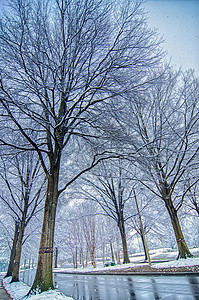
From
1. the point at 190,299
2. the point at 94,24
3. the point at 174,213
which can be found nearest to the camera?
the point at 190,299

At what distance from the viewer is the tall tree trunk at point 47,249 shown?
4.55m

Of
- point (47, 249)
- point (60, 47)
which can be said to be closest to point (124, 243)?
point (47, 249)

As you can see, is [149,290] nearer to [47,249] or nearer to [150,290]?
[150,290]

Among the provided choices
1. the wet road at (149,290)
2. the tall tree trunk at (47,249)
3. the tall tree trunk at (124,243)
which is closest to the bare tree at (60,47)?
the tall tree trunk at (47,249)

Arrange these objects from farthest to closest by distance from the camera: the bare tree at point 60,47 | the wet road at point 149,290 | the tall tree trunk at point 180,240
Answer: the tall tree trunk at point 180,240
the bare tree at point 60,47
the wet road at point 149,290

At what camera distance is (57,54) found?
19.1 ft

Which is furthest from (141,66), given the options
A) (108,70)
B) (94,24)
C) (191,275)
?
(191,275)

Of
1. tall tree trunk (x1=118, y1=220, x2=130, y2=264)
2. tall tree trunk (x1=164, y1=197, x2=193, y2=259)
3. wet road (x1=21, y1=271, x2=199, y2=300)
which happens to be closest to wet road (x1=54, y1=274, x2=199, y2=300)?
wet road (x1=21, y1=271, x2=199, y2=300)

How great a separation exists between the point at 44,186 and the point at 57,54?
849 centimetres

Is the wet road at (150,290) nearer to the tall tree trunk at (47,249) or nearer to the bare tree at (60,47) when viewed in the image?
the tall tree trunk at (47,249)

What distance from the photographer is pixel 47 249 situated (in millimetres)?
4965

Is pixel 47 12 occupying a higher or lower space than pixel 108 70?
higher

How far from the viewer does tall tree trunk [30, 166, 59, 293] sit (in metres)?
4.55

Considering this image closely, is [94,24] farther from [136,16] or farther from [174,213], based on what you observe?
[174,213]
